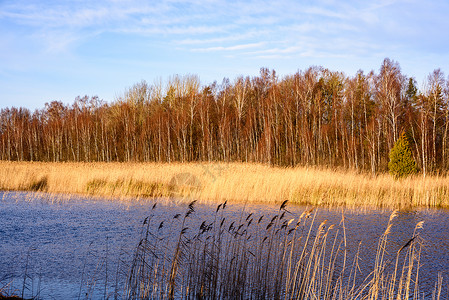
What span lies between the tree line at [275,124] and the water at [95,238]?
16702mm

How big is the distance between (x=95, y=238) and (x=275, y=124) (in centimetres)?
2939

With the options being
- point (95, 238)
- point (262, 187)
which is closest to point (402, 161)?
point (262, 187)

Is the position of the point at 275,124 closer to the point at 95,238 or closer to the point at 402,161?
the point at 402,161

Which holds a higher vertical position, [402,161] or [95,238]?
[402,161]

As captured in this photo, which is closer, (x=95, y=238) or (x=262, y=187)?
(x=95, y=238)

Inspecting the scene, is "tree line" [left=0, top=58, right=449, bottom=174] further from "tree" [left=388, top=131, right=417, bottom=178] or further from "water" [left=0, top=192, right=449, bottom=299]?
"water" [left=0, top=192, right=449, bottom=299]

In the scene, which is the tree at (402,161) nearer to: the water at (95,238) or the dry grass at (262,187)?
the dry grass at (262,187)

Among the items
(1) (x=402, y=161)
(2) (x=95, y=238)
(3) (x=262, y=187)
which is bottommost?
(2) (x=95, y=238)

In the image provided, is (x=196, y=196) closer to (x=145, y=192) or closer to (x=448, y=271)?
(x=145, y=192)

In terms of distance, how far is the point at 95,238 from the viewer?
24.8ft

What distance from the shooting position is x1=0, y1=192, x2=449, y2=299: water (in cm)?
509

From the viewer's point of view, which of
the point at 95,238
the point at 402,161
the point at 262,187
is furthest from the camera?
the point at 402,161

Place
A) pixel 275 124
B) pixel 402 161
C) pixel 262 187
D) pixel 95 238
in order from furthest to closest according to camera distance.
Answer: pixel 275 124 < pixel 402 161 < pixel 262 187 < pixel 95 238

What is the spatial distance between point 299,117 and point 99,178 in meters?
22.7
